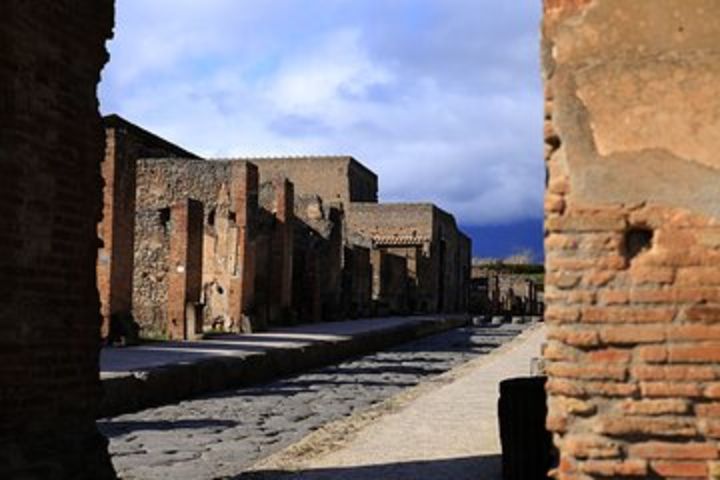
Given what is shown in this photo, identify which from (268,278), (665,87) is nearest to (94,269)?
(665,87)

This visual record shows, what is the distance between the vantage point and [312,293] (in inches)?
1226

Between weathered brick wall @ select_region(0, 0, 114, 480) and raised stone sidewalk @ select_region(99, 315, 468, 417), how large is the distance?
4.42 m

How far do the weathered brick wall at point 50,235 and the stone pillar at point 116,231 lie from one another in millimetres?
12099

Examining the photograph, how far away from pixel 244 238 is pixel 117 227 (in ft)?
21.1

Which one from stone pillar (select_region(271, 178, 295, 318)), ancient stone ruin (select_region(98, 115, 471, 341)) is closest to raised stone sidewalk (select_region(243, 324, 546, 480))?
ancient stone ruin (select_region(98, 115, 471, 341))

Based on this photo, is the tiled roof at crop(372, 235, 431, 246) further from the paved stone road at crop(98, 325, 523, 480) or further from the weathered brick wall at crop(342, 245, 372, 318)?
the paved stone road at crop(98, 325, 523, 480)

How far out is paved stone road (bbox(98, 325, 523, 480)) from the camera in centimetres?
790

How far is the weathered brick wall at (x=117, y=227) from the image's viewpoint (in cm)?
1838

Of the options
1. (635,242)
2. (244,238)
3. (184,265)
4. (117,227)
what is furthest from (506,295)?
(635,242)

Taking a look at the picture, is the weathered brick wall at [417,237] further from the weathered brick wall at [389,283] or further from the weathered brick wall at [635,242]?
the weathered brick wall at [635,242]

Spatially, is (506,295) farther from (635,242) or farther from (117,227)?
(635,242)

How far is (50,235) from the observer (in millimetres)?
5801

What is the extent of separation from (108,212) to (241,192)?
6999mm

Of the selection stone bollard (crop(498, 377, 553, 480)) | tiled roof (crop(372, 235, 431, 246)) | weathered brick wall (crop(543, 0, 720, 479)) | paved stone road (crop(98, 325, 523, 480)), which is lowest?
paved stone road (crop(98, 325, 523, 480))
